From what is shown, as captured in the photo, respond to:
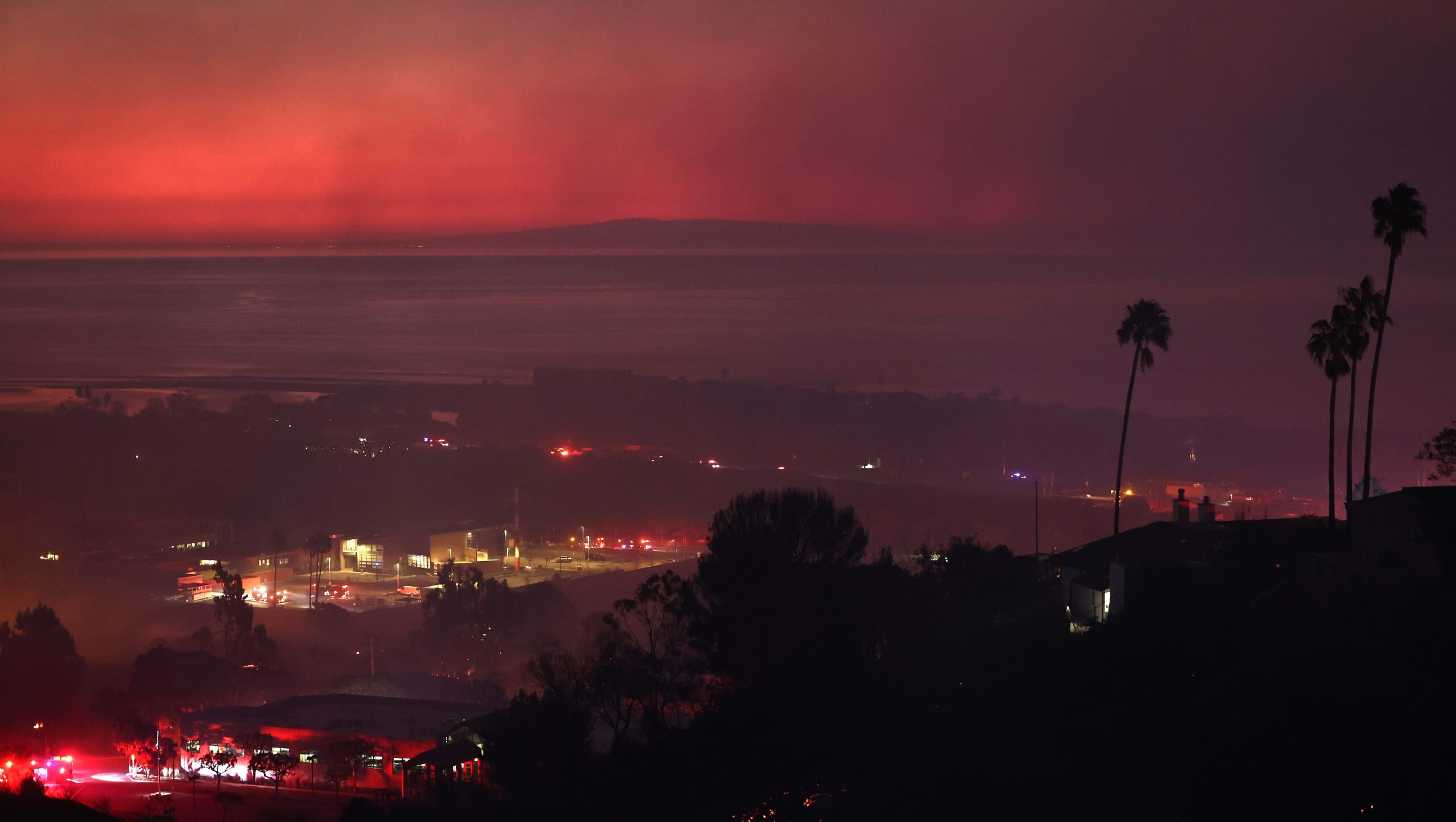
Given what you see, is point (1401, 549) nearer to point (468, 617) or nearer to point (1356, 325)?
point (1356, 325)

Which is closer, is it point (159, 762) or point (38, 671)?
point (159, 762)

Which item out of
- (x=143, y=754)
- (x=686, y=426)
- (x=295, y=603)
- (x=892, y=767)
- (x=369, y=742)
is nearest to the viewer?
(x=892, y=767)

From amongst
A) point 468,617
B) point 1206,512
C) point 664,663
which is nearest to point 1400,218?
point 1206,512

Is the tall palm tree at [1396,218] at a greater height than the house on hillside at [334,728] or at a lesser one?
greater

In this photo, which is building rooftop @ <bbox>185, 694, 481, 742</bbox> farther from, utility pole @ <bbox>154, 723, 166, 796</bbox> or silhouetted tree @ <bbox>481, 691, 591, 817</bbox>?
silhouetted tree @ <bbox>481, 691, 591, 817</bbox>

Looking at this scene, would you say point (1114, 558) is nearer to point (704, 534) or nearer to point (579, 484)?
point (704, 534)

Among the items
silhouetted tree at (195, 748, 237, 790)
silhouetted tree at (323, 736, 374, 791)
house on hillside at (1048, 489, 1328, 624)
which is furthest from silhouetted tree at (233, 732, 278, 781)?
house on hillside at (1048, 489, 1328, 624)

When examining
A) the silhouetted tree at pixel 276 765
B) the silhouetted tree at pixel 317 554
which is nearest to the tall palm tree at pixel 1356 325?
the silhouetted tree at pixel 276 765

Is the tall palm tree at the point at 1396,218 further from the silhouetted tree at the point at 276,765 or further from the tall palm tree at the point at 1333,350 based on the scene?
the silhouetted tree at the point at 276,765

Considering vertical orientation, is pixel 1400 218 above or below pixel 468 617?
above

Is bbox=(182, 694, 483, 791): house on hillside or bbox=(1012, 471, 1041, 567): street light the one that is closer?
bbox=(182, 694, 483, 791): house on hillside

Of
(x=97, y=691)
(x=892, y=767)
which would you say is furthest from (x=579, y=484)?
(x=892, y=767)
